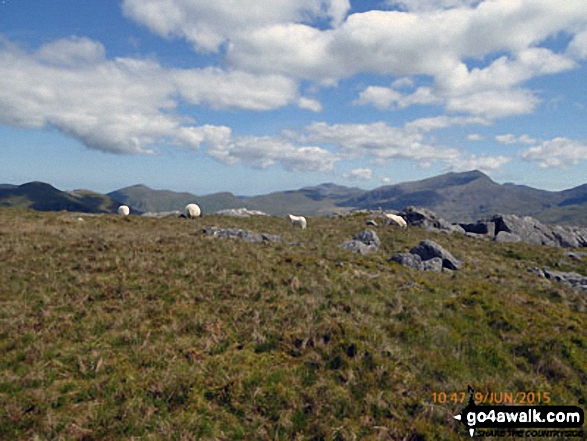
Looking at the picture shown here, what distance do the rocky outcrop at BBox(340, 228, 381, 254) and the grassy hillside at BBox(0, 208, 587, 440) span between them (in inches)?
330

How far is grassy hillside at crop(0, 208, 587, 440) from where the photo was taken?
23.2ft

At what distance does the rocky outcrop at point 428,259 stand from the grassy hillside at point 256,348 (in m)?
3.67

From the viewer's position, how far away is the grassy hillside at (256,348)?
7086 mm

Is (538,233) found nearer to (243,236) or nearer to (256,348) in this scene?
(243,236)

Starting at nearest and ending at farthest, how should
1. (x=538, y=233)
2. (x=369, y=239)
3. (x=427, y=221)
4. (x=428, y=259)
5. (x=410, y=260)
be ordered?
(x=410, y=260)
(x=428, y=259)
(x=369, y=239)
(x=538, y=233)
(x=427, y=221)

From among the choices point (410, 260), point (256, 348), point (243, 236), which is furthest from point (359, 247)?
point (256, 348)

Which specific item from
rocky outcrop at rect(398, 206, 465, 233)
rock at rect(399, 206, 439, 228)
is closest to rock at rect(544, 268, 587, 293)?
rocky outcrop at rect(398, 206, 465, 233)

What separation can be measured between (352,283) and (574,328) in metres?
8.95

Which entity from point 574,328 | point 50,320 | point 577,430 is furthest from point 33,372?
point 574,328

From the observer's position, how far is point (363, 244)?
27922 millimetres

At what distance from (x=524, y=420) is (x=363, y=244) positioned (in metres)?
20.5

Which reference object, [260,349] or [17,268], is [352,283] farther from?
[17,268]

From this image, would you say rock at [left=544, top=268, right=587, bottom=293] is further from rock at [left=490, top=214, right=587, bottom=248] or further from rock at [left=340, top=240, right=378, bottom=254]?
rock at [left=490, top=214, right=587, bottom=248]
